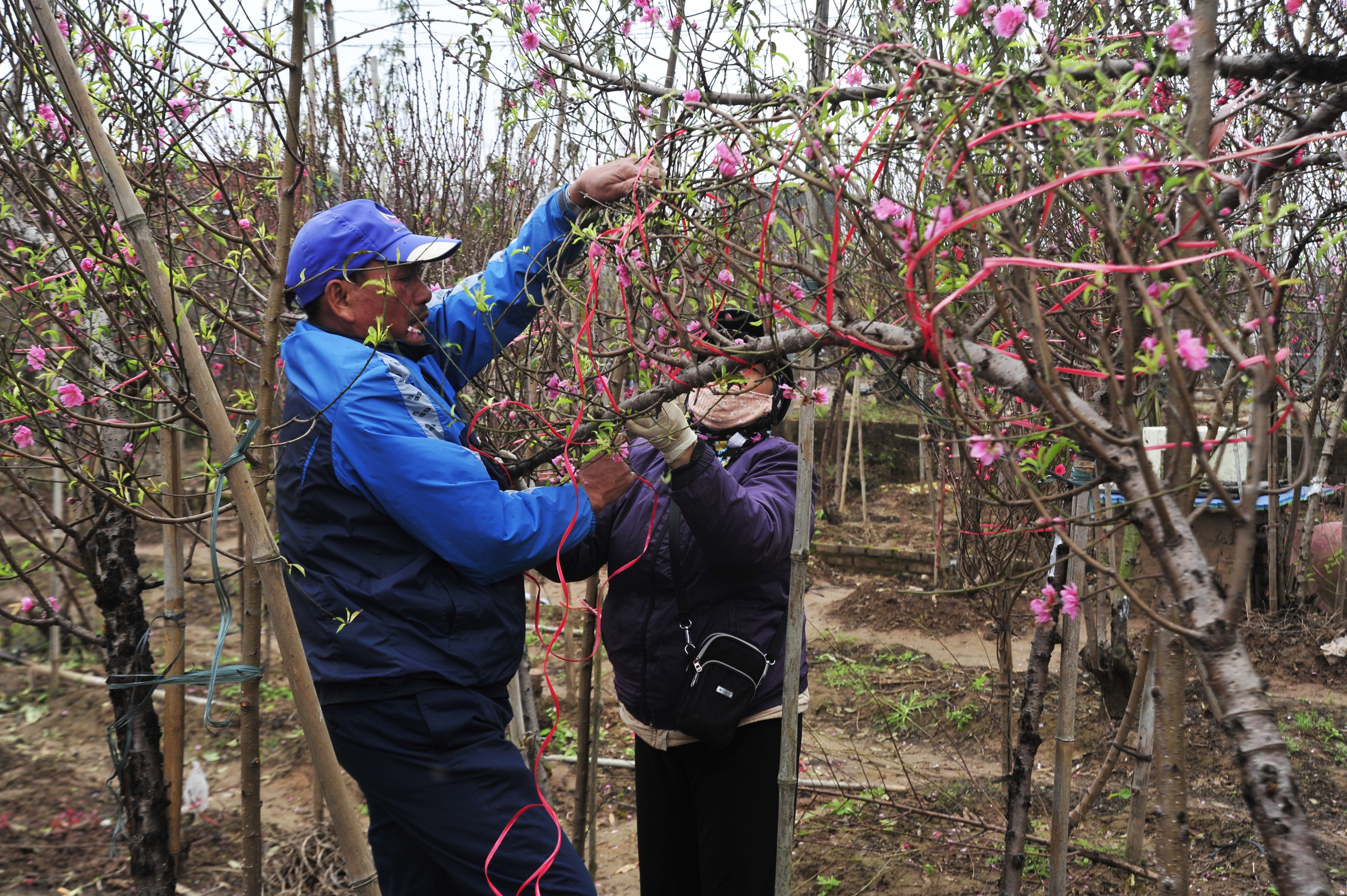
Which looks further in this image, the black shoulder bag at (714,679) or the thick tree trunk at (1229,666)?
the black shoulder bag at (714,679)

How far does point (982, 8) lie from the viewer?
1776 millimetres

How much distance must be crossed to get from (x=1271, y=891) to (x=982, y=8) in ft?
11.7

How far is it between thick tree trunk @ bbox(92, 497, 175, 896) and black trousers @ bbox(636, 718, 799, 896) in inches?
72.4

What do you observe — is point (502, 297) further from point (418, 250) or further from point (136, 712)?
point (136, 712)

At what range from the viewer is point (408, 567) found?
2053 millimetres

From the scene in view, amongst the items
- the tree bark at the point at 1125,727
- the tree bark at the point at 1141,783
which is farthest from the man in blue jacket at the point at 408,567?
the tree bark at the point at 1141,783

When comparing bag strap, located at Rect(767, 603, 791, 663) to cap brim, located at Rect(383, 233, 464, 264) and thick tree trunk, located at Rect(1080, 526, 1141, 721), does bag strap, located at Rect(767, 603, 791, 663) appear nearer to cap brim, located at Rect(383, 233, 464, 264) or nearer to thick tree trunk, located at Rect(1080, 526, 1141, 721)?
cap brim, located at Rect(383, 233, 464, 264)

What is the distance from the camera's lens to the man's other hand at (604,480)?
230 centimetres

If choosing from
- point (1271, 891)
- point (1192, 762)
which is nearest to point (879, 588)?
point (1192, 762)

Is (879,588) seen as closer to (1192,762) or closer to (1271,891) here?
(1192,762)

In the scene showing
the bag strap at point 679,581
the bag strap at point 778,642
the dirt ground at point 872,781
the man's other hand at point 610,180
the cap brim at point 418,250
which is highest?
the man's other hand at point 610,180

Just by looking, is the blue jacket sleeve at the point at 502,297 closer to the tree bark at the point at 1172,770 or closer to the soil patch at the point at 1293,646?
the tree bark at the point at 1172,770

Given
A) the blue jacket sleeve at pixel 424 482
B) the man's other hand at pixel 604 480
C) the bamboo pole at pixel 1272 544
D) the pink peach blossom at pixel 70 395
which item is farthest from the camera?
the bamboo pole at pixel 1272 544

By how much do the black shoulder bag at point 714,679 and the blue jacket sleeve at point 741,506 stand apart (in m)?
0.17
